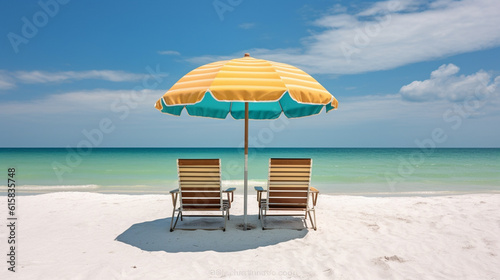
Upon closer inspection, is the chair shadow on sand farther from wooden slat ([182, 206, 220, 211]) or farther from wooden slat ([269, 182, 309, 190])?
wooden slat ([269, 182, 309, 190])

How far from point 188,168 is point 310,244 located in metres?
1.92

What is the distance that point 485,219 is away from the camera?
507 cm

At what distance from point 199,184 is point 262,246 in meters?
1.23

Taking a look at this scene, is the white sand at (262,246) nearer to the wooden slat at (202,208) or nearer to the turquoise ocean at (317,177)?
the wooden slat at (202,208)

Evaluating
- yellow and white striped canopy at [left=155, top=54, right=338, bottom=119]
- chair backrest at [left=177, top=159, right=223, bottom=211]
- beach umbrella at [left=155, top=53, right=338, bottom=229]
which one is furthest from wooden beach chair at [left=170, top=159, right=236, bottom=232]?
yellow and white striped canopy at [left=155, top=54, right=338, bottom=119]

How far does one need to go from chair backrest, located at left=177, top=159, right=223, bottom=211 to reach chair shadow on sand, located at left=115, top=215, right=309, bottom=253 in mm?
409

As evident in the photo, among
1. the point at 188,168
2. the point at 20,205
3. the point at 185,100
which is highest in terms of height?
the point at 185,100

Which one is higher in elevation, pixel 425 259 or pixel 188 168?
pixel 188 168

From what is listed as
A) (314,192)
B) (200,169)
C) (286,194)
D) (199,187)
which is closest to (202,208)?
(199,187)

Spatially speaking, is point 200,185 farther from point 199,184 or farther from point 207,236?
point 207,236

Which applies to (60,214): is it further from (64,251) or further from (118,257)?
(118,257)

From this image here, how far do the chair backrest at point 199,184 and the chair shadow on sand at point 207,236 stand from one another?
16.1 inches

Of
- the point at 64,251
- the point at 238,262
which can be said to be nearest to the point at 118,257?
the point at 64,251

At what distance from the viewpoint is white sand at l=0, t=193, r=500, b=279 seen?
3.12 m
